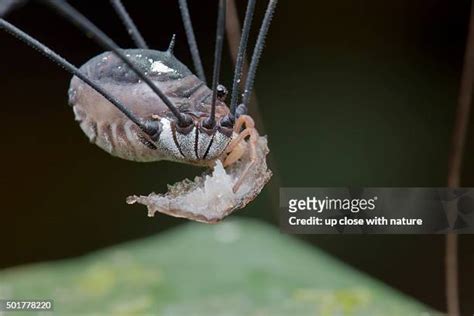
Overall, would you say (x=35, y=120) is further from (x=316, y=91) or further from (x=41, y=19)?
(x=316, y=91)

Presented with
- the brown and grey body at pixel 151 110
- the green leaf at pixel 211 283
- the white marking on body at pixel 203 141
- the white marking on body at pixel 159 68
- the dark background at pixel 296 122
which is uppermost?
the dark background at pixel 296 122

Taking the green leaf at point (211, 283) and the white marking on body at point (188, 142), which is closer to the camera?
the white marking on body at point (188, 142)

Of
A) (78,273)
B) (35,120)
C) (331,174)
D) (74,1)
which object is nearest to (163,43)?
(74,1)

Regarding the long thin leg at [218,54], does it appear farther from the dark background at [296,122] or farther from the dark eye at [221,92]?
the dark background at [296,122]

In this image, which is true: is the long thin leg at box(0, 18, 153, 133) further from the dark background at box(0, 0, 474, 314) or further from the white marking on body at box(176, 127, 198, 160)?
the dark background at box(0, 0, 474, 314)

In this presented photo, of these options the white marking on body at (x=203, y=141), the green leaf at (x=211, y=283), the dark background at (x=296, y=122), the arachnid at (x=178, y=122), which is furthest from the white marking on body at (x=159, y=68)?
the dark background at (x=296, y=122)

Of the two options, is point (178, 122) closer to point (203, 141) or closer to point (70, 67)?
point (203, 141)
